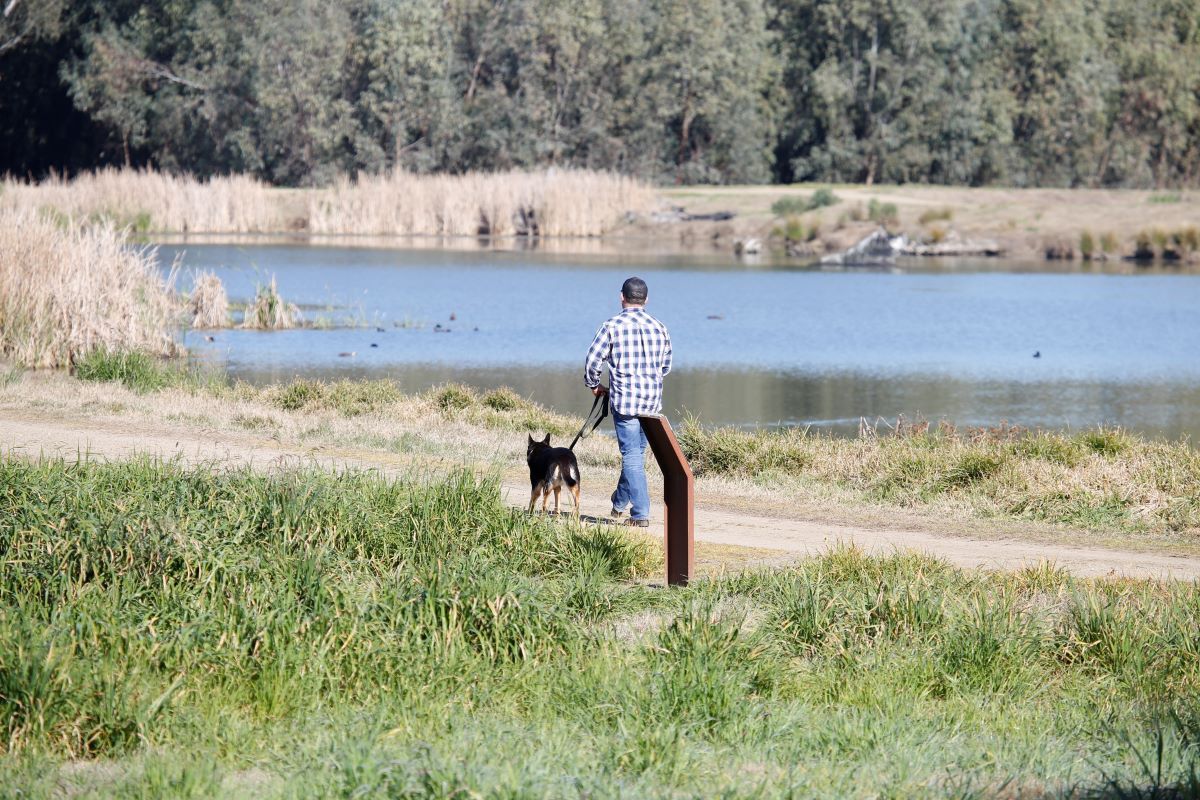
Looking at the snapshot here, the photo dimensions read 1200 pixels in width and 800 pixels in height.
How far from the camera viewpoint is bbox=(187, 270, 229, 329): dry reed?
27.8 meters

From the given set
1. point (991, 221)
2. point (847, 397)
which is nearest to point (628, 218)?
point (991, 221)

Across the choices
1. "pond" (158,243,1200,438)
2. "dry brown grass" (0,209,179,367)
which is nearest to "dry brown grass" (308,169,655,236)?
"pond" (158,243,1200,438)

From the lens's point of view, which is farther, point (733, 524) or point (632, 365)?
point (733, 524)

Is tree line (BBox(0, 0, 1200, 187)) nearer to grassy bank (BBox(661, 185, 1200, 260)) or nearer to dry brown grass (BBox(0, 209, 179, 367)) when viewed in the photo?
grassy bank (BBox(661, 185, 1200, 260))

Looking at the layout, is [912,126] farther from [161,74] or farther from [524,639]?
[524,639]

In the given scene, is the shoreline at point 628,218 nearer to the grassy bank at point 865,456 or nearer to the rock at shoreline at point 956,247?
the rock at shoreline at point 956,247

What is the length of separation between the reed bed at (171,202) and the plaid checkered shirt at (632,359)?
38.1 m

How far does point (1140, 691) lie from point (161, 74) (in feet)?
227

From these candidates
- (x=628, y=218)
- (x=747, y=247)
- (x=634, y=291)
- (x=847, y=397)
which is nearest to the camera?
(x=634, y=291)

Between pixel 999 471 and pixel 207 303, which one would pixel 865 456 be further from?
pixel 207 303

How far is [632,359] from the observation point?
34.7 feet

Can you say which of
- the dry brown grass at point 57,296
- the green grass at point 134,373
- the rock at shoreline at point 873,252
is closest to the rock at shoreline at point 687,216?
the rock at shoreline at point 873,252

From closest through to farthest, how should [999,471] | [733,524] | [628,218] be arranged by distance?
[733,524], [999,471], [628,218]

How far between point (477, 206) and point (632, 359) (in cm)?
4867
